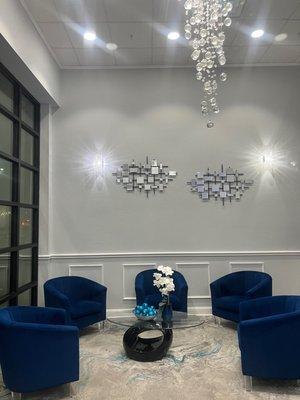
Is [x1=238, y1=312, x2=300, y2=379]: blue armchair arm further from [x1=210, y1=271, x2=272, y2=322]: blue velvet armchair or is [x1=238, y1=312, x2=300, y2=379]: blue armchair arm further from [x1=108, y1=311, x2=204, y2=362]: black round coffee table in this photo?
[x1=210, y1=271, x2=272, y2=322]: blue velvet armchair

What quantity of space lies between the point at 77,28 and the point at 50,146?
1819 millimetres

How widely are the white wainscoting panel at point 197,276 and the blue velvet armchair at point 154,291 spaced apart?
0.27 m

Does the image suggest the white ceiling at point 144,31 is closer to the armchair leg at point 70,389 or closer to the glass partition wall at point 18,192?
the glass partition wall at point 18,192

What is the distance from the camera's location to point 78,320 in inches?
163

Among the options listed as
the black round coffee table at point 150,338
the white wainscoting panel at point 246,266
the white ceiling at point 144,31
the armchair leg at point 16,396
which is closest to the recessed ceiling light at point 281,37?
the white ceiling at point 144,31

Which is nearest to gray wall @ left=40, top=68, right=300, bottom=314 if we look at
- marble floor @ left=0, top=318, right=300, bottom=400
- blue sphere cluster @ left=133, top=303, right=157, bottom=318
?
A: marble floor @ left=0, top=318, right=300, bottom=400

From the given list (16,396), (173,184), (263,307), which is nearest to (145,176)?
(173,184)

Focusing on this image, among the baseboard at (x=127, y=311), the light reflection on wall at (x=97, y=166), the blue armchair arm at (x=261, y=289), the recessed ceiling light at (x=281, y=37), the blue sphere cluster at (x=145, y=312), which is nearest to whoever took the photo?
the blue sphere cluster at (x=145, y=312)

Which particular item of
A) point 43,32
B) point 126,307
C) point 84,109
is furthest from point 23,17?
point 126,307

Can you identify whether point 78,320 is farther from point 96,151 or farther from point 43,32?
point 43,32

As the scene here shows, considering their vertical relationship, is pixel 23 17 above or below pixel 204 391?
above

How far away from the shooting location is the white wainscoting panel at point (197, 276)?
5.18m

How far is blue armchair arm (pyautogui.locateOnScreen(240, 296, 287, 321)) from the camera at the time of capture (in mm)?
3455

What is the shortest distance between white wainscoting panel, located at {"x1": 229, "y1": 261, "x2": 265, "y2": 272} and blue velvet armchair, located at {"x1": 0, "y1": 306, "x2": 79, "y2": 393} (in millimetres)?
3076
